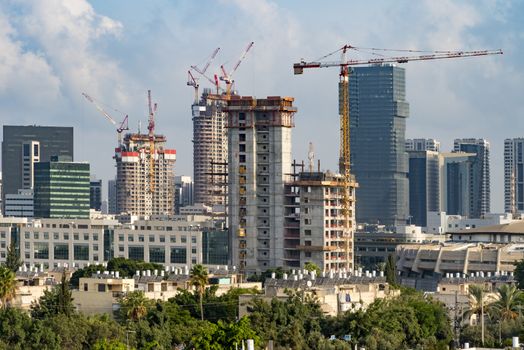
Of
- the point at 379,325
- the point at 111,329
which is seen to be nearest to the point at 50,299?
the point at 111,329

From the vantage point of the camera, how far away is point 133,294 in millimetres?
168000

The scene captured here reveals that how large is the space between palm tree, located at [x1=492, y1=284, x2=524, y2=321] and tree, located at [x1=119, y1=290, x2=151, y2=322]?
1309 inches

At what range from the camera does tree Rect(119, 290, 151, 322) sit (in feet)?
538

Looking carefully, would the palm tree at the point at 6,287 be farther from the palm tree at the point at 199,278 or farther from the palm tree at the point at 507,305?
the palm tree at the point at 507,305

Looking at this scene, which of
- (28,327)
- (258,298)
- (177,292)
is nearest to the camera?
(28,327)

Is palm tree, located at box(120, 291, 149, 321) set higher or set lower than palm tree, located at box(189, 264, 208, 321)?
lower

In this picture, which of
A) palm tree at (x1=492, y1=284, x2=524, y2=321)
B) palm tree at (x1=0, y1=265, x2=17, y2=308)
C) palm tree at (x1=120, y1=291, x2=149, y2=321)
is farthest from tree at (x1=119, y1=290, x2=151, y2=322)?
palm tree at (x1=492, y1=284, x2=524, y2=321)

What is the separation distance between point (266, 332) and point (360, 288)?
36208 mm

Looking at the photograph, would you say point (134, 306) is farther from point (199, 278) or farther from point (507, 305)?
point (507, 305)

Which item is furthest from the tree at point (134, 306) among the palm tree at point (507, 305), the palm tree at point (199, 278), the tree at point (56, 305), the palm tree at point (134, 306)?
the palm tree at point (507, 305)

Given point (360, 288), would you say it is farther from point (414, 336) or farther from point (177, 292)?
point (414, 336)

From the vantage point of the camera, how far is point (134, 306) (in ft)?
542

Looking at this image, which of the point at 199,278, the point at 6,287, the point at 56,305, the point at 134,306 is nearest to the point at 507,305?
the point at 199,278

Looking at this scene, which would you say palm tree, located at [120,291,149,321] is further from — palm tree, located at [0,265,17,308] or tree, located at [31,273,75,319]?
palm tree, located at [0,265,17,308]
